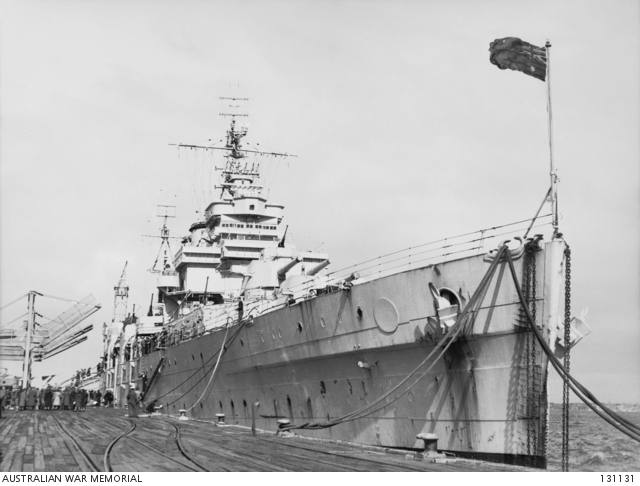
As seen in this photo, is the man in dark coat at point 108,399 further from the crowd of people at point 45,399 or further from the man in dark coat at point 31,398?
the man in dark coat at point 31,398

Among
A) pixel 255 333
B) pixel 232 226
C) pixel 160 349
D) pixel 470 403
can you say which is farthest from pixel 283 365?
pixel 160 349

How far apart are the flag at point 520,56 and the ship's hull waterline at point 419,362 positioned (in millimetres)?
2839

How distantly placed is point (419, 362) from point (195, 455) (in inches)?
159

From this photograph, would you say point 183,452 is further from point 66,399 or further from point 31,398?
point 66,399

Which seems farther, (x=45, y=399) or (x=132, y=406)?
(x=45, y=399)

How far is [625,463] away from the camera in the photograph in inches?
858

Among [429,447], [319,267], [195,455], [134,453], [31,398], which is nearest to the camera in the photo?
[429,447]

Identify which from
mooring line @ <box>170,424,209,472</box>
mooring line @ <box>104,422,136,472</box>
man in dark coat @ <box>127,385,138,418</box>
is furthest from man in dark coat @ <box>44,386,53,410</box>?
mooring line @ <box>170,424,209,472</box>

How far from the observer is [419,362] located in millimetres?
11914

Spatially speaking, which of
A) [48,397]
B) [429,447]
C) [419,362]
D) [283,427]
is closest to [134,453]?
[283,427]

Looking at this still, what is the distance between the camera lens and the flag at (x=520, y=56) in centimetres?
1123

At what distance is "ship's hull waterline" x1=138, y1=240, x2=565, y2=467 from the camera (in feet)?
34.7

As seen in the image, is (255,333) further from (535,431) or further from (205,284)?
(205,284)

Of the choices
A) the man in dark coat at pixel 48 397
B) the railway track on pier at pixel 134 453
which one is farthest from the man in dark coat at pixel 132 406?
the man in dark coat at pixel 48 397
